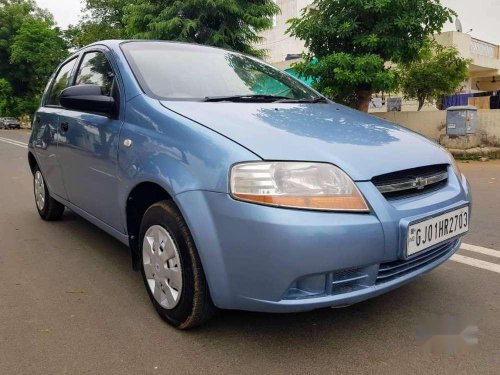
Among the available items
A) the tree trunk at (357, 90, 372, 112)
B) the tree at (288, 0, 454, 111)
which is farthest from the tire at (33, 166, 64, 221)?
the tree trunk at (357, 90, 372, 112)

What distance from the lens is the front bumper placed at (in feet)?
6.41

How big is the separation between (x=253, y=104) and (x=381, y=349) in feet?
4.99

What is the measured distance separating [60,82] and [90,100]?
5.55 ft

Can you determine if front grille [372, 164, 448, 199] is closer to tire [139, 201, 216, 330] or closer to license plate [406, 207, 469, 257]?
license plate [406, 207, 469, 257]

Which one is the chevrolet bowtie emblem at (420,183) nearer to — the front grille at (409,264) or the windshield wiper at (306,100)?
the front grille at (409,264)

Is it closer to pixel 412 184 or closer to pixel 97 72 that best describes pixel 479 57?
pixel 97 72

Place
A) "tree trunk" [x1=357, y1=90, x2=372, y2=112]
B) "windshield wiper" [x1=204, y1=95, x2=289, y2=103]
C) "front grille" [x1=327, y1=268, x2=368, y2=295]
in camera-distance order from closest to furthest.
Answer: "front grille" [x1=327, y1=268, x2=368, y2=295] → "windshield wiper" [x1=204, y1=95, x2=289, y2=103] → "tree trunk" [x1=357, y1=90, x2=372, y2=112]

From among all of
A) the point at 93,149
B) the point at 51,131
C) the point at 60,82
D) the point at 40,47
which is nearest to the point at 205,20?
the point at 60,82

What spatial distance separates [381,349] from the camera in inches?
89.6

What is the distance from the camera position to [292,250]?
6.35 ft

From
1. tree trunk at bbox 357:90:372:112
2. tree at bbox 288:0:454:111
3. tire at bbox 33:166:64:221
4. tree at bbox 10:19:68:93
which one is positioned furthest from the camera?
tree at bbox 10:19:68:93

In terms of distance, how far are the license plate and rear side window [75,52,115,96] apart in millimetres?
2041

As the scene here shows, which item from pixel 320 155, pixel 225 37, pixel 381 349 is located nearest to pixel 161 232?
pixel 320 155

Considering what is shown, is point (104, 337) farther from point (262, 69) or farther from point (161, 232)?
point (262, 69)
